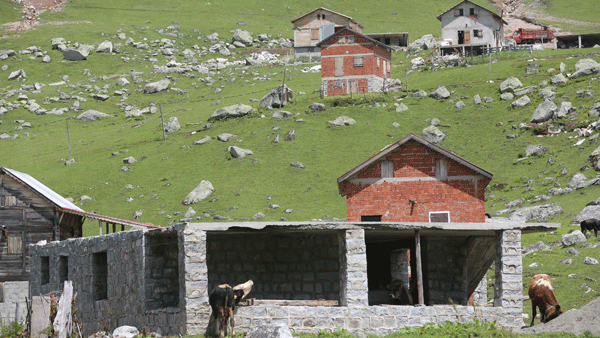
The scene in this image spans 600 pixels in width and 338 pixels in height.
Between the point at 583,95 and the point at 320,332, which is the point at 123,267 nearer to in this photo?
the point at 320,332

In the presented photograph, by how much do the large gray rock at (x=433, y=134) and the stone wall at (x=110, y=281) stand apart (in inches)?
1725

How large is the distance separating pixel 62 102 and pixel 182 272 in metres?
81.3

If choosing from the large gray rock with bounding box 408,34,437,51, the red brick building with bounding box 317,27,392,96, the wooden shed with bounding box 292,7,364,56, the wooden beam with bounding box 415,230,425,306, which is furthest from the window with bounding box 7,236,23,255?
the wooden shed with bounding box 292,7,364,56

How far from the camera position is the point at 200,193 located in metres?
59.6

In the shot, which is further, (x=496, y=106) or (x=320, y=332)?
(x=496, y=106)

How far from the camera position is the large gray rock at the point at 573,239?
131 feet

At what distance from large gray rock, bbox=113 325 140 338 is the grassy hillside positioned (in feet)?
58.6

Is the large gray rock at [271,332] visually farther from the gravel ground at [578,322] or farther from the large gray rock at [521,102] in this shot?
the large gray rock at [521,102]

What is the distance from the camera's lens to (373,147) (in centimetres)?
6775

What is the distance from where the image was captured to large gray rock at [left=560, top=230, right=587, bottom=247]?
3997cm

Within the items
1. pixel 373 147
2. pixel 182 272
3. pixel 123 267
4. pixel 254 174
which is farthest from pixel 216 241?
pixel 373 147

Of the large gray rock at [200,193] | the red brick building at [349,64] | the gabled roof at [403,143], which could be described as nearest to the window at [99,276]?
the gabled roof at [403,143]

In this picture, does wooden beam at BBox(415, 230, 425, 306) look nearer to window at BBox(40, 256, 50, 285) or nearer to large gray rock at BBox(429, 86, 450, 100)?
window at BBox(40, 256, 50, 285)

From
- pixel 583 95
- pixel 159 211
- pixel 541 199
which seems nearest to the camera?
pixel 541 199
